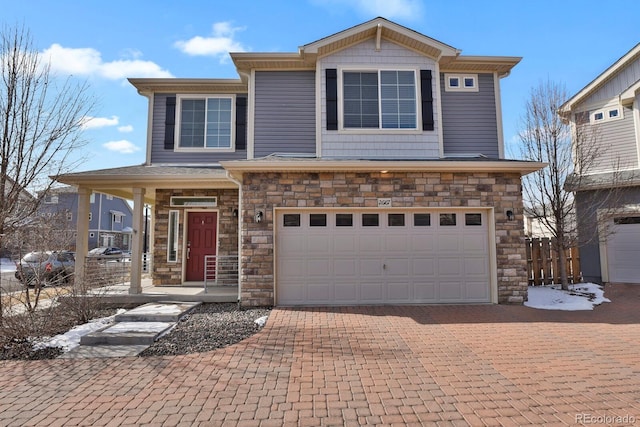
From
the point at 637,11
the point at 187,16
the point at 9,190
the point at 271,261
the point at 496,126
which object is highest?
the point at 637,11

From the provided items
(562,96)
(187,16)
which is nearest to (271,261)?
(187,16)

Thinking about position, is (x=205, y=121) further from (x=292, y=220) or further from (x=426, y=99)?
(x=426, y=99)

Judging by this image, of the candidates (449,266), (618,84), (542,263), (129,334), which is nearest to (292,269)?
(129,334)

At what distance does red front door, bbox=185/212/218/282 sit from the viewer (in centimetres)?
1028

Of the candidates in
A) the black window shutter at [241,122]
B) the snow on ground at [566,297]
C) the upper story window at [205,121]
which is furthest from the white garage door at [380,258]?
the upper story window at [205,121]

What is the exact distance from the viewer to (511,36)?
30.6ft

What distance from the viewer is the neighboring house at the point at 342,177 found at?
7668mm

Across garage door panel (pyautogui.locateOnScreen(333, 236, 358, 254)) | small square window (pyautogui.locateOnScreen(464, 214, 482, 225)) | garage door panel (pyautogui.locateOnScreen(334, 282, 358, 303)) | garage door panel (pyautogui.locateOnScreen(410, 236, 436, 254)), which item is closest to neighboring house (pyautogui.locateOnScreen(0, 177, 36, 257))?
garage door panel (pyautogui.locateOnScreen(333, 236, 358, 254))

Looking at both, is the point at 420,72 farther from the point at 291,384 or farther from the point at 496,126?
the point at 291,384

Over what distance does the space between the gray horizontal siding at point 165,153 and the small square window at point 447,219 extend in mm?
5691

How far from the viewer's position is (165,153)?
10523mm

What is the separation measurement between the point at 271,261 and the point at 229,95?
18.5 feet

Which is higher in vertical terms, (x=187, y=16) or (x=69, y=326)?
(x=187, y=16)

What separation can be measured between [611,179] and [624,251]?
2.11 metres
